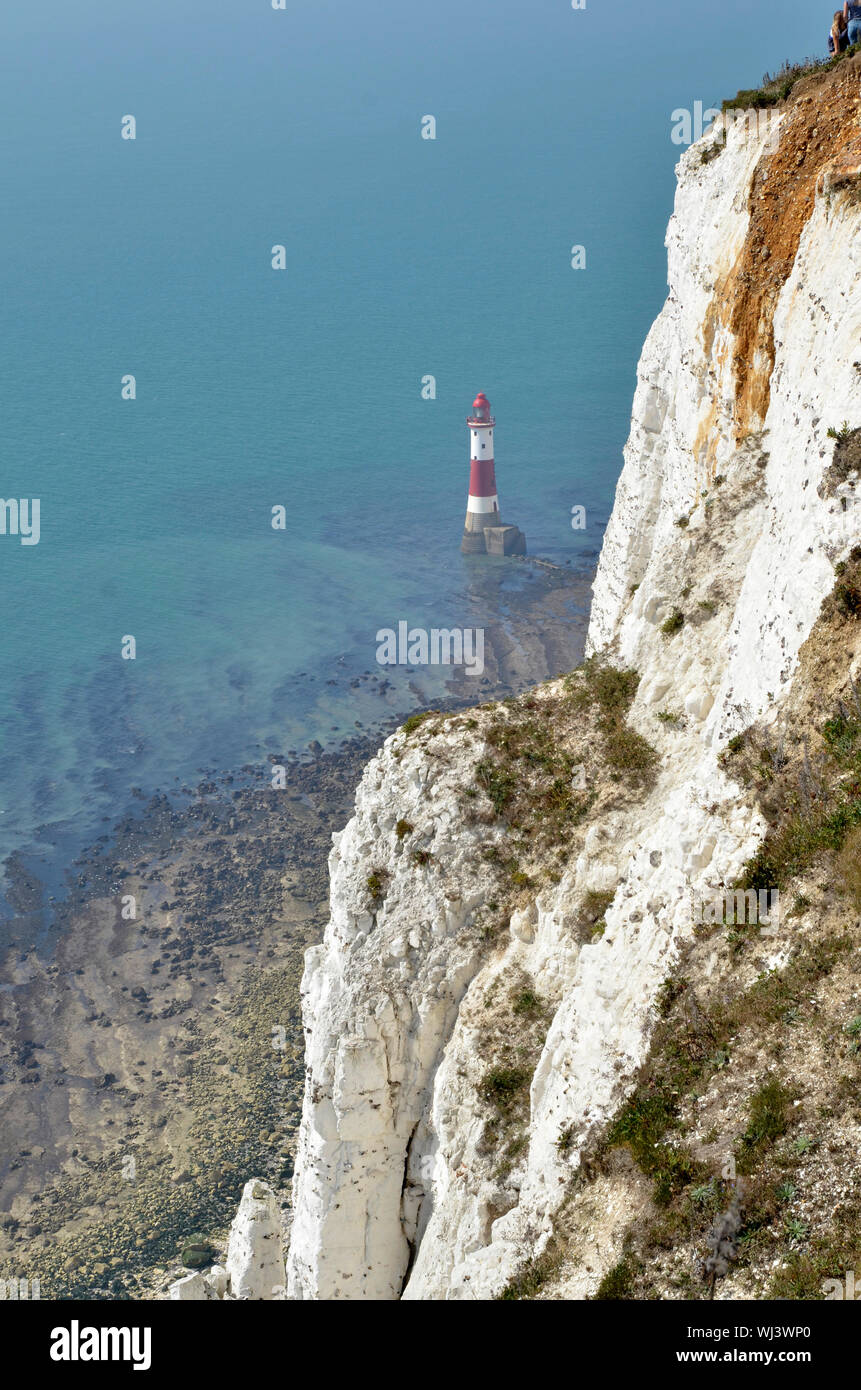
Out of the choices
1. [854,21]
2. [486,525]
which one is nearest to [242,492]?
[486,525]

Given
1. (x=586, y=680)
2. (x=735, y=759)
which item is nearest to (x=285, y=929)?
(x=586, y=680)

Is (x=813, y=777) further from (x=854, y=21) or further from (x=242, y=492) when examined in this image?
(x=242, y=492)

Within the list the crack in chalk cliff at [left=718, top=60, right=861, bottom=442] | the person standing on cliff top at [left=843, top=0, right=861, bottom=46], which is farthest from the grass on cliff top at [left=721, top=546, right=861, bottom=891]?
the person standing on cliff top at [left=843, top=0, right=861, bottom=46]

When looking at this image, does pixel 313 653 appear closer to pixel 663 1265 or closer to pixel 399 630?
pixel 399 630

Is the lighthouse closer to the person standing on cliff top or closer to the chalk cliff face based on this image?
the chalk cliff face
